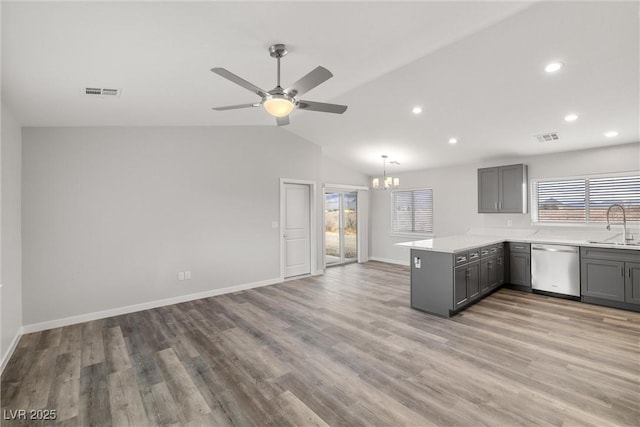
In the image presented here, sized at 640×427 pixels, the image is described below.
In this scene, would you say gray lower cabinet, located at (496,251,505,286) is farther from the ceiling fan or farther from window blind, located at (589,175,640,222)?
the ceiling fan

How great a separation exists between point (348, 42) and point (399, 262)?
6.08 m

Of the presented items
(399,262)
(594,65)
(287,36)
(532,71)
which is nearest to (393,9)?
(287,36)

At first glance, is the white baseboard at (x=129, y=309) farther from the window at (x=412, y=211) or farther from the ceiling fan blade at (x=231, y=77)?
the window at (x=412, y=211)

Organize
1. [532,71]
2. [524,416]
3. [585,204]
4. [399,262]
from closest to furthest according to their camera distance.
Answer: [524,416]
[532,71]
[585,204]
[399,262]

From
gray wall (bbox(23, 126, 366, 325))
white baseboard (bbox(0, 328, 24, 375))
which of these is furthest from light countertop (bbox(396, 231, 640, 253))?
white baseboard (bbox(0, 328, 24, 375))

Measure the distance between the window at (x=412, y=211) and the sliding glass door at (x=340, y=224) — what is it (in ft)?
3.52

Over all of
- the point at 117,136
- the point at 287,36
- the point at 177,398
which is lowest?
the point at 177,398

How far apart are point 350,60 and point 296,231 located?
3.87 meters

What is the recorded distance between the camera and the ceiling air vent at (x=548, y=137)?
446 centimetres

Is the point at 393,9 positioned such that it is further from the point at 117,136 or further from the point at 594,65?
the point at 117,136

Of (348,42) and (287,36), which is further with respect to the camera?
(348,42)

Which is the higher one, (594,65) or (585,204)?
(594,65)

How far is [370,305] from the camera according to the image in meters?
4.38

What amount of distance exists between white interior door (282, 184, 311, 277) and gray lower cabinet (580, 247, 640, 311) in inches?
184
